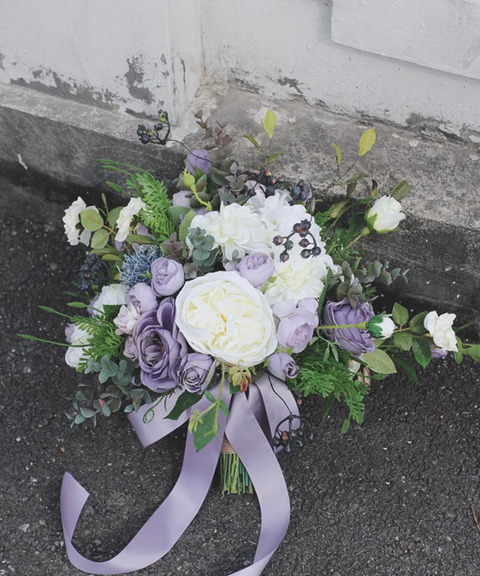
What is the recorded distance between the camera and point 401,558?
1646mm


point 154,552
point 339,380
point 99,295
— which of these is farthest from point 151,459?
point 339,380

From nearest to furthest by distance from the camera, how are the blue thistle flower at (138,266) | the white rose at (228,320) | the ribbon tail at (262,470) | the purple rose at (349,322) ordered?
the white rose at (228,320), the purple rose at (349,322), the blue thistle flower at (138,266), the ribbon tail at (262,470)

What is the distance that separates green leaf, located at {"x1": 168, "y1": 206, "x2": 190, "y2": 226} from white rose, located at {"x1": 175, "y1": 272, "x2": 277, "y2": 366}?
30cm

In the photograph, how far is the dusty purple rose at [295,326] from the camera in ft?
4.40

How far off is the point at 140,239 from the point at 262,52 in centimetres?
72

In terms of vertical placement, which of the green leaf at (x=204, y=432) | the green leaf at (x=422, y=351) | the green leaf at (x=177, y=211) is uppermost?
the green leaf at (x=177, y=211)

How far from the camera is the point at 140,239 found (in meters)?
1.57

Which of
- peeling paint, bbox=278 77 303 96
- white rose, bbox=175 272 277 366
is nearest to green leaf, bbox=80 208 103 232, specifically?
white rose, bbox=175 272 277 366

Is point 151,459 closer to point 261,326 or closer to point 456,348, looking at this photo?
point 261,326

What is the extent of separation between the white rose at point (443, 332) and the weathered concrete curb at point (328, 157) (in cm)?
33

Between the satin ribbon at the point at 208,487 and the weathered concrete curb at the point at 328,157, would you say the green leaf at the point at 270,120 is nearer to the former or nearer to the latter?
the weathered concrete curb at the point at 328,157

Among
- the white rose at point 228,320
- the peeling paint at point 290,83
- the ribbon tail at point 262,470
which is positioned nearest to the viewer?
the white rose at point 228,320

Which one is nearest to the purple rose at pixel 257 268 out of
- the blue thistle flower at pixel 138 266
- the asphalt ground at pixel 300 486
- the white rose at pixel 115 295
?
the blue thistle flower at pixel 138 266

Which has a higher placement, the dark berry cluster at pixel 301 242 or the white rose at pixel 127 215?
the dark berry cluster at pixel 301 242
